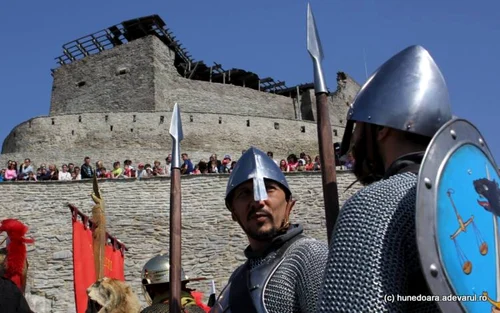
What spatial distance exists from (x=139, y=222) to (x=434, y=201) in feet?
45.4

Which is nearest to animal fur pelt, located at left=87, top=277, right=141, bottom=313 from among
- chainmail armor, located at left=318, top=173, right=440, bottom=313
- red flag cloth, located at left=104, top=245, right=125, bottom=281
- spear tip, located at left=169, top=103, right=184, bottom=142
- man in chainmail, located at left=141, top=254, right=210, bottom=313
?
man in chainmail, located at left=141, top=254, right=210, bottom=313

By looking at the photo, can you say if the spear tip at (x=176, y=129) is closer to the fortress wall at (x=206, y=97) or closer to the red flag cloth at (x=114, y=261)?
the red flag cloth at (x=114, y=261)

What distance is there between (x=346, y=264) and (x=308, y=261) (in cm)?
85

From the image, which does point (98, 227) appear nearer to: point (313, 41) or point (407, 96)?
point (313, 41)

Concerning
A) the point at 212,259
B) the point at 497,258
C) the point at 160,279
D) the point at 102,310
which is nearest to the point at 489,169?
the point at 497,258

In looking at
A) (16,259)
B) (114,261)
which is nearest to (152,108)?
(114,261)

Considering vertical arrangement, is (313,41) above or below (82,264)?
above

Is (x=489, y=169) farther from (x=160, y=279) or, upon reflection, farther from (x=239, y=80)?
(x=239, y=80)

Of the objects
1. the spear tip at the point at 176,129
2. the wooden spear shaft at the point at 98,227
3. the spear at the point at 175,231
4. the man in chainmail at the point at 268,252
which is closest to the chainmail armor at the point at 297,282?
the man in chainmail at the point at 268,252

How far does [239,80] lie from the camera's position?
41.2 metres

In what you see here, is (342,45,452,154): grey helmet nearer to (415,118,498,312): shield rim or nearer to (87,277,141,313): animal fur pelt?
(415,118,498,312): shield rim

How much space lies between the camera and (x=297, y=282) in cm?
212

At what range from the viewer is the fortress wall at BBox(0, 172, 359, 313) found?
13.2 metres

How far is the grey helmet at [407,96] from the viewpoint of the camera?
1.46 metres
